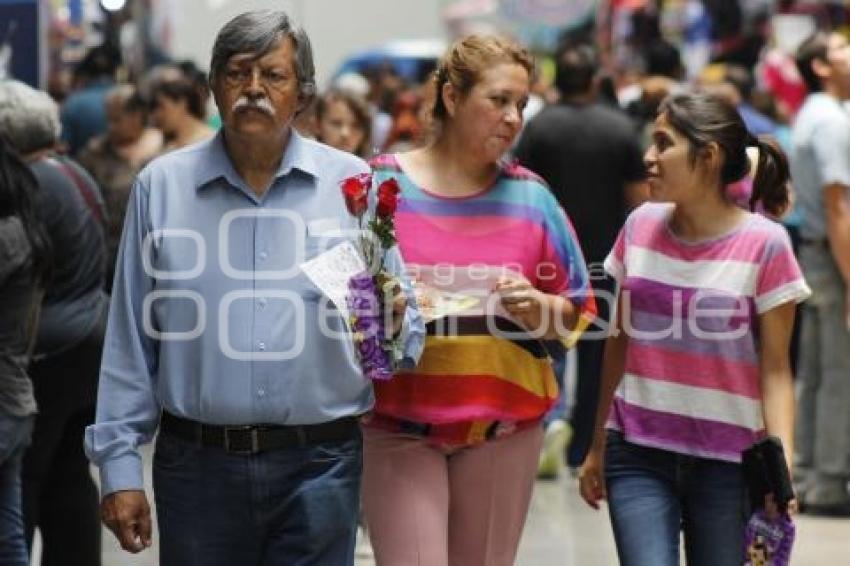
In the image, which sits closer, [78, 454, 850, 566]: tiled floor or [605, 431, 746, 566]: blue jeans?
[605, 431, 746, 566]: blue jeans

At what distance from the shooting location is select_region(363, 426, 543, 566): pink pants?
18.5 ft

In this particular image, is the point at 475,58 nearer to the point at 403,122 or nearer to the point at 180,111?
the point at 180,111

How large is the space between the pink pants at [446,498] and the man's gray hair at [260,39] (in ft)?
3.72

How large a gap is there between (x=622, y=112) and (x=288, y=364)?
665 centimetres

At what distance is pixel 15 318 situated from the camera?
6129 millimetres

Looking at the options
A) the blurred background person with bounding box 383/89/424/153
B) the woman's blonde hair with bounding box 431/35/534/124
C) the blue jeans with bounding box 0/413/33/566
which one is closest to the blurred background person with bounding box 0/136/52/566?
the blue jeans with bounding box 0/413/33/566

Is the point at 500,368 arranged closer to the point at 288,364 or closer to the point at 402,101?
the point at 288,364

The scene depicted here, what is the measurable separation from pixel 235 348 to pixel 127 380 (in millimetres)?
275

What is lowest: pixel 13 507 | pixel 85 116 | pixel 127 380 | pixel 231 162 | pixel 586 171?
pixel 85 116

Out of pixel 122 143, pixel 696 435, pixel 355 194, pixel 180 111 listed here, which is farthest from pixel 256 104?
pixel 122 143

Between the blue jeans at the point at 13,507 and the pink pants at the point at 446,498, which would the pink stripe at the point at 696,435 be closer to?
the pink pants at the point at 446,498

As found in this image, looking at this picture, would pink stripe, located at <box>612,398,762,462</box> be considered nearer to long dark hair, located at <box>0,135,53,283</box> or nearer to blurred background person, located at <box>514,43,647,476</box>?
long dark hair, located at <box>0,135,53,283</box>

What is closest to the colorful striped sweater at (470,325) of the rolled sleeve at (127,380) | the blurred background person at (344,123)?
the rolled sleeve at (127,380)

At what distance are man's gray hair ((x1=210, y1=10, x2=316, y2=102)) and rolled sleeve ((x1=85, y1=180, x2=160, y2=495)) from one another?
0.37 m
